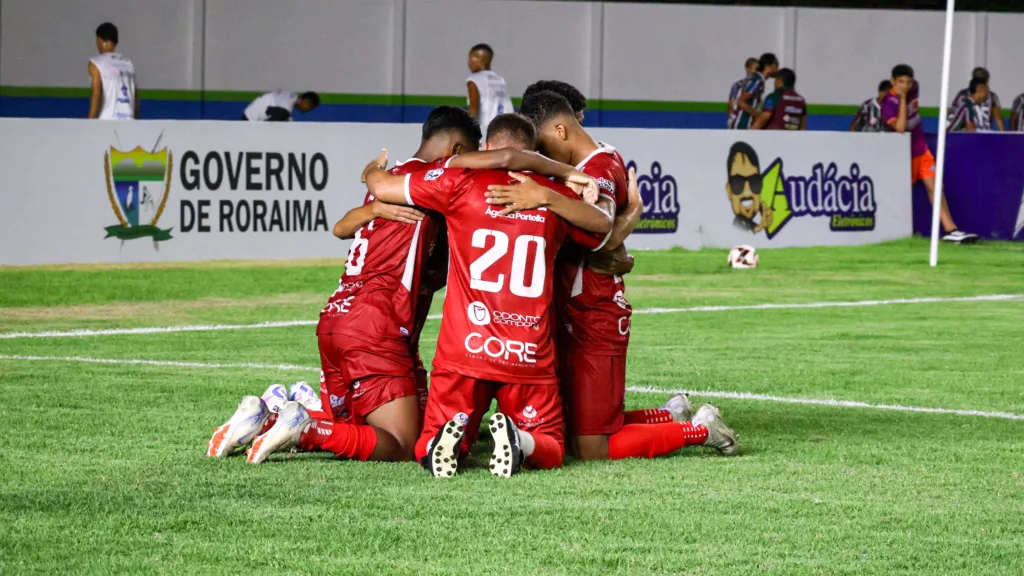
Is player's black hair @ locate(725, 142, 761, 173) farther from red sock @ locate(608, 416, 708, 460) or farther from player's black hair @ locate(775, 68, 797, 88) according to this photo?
red sock @ locate(608, 416, 708, 460)

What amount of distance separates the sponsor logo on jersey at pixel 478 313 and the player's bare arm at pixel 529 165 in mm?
521

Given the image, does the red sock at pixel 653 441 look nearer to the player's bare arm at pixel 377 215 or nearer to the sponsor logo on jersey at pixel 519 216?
the sponsor logo on jersey at pixel 519 216

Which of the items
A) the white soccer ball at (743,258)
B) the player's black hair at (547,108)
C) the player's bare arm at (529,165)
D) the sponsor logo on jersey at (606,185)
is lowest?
the white soccer ball at (743,258)

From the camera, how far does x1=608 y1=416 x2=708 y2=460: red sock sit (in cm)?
621

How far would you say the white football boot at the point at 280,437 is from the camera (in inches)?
227

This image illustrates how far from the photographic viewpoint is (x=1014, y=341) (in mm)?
10734

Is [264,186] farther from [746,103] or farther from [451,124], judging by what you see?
[451,124]

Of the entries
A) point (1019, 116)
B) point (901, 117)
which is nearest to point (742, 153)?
point (901, 117)

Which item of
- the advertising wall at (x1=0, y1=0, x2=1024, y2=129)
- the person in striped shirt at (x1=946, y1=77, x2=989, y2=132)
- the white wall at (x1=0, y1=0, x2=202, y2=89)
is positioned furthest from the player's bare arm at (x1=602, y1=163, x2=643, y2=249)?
the white wall at (x1=0, y1=0, x2=202, y2=89)

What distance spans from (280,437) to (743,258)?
11322mm

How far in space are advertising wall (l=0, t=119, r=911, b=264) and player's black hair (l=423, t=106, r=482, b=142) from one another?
8.98m

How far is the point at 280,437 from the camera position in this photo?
5.75 metres

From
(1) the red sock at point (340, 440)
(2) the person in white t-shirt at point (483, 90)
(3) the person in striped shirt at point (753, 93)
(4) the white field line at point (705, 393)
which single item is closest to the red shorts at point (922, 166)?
(3) the person in striped shirt at point (753, 93)

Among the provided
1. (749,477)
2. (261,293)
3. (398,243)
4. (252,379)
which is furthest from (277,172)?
(749,477)
